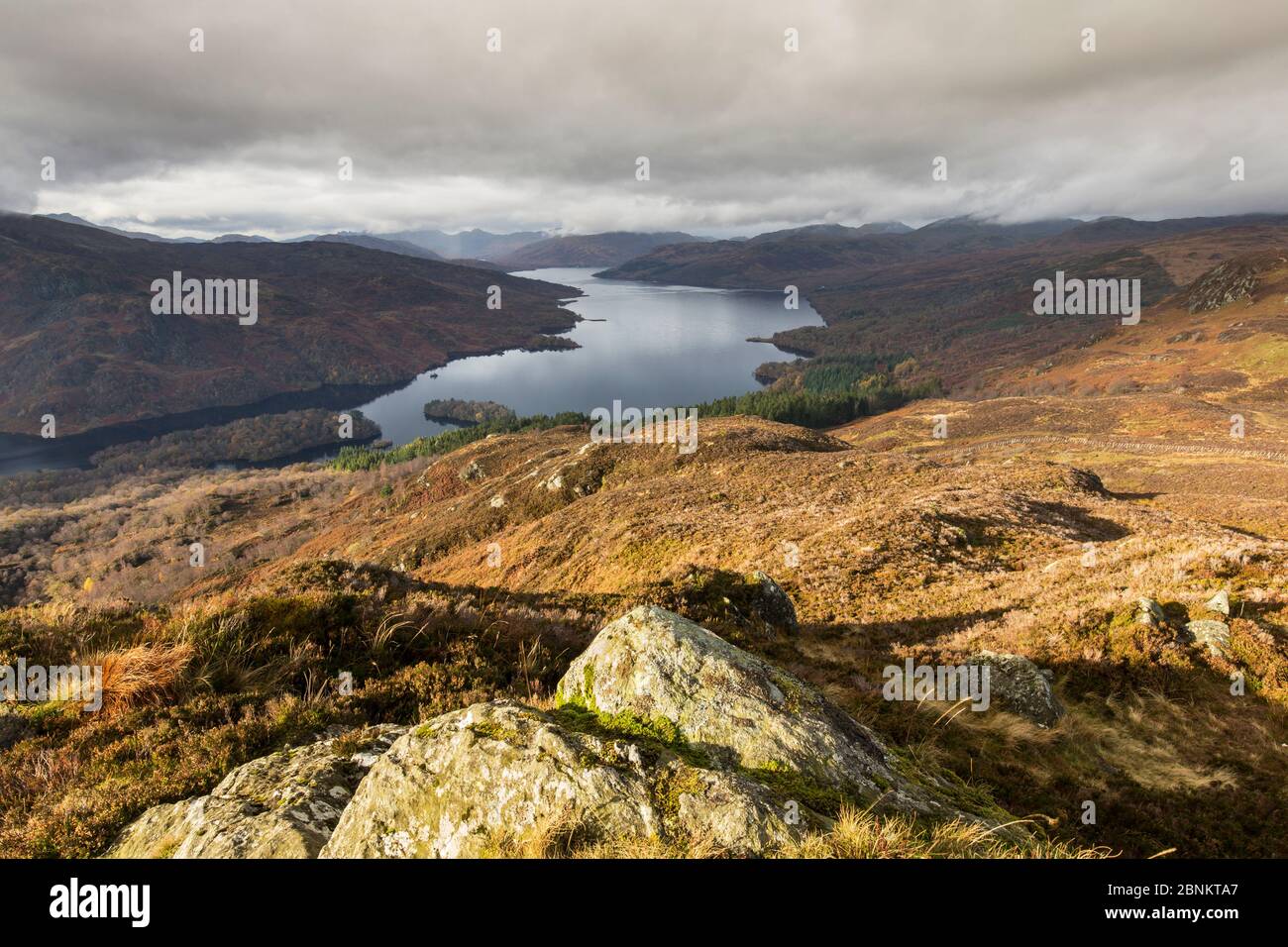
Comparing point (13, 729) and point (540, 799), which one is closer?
point (540, 799)

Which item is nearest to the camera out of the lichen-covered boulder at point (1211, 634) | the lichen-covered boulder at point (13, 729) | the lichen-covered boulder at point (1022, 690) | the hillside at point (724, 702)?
the hillside at point (724, 702)

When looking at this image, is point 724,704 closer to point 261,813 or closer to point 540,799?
point 540,799

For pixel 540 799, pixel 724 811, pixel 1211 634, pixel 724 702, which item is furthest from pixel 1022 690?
pixel 540 799

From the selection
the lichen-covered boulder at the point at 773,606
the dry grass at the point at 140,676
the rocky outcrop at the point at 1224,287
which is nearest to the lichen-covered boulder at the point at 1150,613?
the lichen-covered boulder at the point at 773,606

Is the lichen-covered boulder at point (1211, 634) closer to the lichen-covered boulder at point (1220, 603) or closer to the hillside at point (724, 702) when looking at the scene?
the hillside at point (724, 702)

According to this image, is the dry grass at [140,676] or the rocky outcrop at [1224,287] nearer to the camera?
the dry grass at [140,676]
